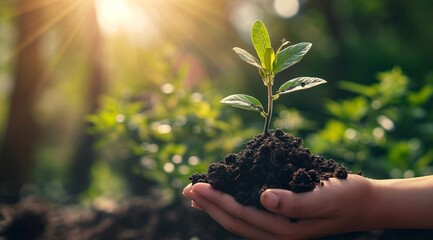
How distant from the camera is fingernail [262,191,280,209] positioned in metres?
1.37

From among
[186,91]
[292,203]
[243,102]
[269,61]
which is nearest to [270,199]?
[292,203]

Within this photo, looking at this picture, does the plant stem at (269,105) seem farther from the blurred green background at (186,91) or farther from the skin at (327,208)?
the blurred green background at (186,91)

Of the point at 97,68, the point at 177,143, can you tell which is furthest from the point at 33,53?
the point at 177,143

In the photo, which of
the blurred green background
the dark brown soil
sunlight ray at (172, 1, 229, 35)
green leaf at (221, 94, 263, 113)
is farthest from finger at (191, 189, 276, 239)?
sunlight ray at (172, 1, 229, 35)

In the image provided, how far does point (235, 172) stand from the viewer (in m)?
1.66

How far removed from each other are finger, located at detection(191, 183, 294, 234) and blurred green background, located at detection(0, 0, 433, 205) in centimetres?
107

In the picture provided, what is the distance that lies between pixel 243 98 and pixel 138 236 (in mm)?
1293

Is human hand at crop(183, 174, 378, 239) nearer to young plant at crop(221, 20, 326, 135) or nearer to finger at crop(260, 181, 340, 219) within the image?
finger at crop(260, 181, 340, 219)

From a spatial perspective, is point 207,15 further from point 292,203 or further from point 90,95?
point 292,203

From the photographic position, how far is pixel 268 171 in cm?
163

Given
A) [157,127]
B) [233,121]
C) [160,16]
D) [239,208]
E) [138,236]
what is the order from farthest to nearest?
[160,16]
[233,121]
[157,127]
[138,236]
[239,208]

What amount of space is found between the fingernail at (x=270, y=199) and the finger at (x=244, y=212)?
13cm

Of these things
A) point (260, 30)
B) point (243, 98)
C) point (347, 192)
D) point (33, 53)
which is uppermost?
point (33, 53)

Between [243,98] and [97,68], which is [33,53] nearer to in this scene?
[97,68]
